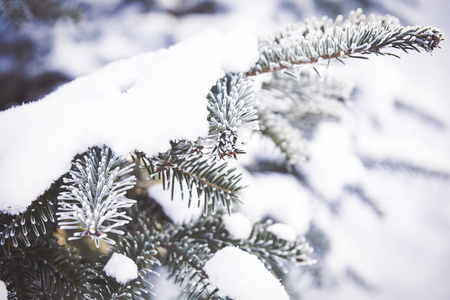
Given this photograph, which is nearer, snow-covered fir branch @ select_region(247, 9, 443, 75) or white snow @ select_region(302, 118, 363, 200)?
snow-covered fir branch @ select_region(247, 9, 443, 75)

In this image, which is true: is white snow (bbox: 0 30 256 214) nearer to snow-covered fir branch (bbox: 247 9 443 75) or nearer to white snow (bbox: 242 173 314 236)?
snow-covered fir branch (bbox: 247 9 443 75)

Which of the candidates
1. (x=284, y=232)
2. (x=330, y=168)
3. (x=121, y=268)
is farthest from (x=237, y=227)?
(x=330, y=168)

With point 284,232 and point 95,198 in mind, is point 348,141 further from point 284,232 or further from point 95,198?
point 95,198

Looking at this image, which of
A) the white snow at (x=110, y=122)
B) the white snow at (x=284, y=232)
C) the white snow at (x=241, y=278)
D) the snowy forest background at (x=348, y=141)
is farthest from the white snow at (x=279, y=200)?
the white snow at (x=110, y=122)

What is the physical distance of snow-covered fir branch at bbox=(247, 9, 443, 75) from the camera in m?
0.39

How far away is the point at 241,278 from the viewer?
16.1 inches

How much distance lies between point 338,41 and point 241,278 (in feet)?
1.36

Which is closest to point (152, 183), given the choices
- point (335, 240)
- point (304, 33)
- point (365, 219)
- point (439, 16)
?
point (304, 33)

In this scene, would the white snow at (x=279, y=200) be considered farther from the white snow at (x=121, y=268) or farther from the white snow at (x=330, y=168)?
the white snow at (x=121, y=268)

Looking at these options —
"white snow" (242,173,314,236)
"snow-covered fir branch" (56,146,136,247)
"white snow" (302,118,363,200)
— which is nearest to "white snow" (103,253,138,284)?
"snow-covered fir branch" (56,146,136,247)

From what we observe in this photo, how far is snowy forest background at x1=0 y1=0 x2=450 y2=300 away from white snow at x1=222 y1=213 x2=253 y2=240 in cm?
23

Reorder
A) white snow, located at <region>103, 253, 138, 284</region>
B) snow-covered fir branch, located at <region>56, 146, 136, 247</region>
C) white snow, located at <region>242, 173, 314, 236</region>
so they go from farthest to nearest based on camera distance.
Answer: white snow, located at <region>242, 173, 314, 236</region>
white snow, located at <region>103, 253, 138, 284</region>
snow-covered fir branch, located at <region>56, 146, 136, 247</region>

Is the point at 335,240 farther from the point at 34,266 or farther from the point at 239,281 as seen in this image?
the point at 34,266

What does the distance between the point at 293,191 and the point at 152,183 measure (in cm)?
Result: 68
